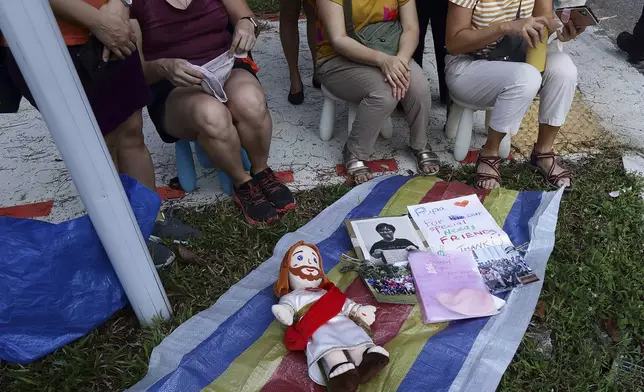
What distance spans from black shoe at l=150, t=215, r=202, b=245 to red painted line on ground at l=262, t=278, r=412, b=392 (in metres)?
0.79

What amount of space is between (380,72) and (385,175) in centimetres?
53

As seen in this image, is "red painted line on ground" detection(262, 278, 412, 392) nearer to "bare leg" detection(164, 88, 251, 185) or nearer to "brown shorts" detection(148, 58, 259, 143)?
"bare leg" detection(164, 88, 251, 185)

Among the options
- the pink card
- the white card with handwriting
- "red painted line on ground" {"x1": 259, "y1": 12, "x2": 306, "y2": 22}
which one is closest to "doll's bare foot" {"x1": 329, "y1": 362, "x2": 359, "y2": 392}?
the pink card

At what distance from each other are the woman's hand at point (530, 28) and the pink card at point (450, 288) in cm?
104

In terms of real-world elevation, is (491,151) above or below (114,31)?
below

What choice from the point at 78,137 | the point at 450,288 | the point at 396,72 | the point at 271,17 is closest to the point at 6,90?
the point at 78,137

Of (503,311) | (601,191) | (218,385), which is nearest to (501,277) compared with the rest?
(503,311)

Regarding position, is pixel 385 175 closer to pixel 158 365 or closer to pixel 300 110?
pixel 300 110

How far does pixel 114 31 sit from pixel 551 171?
6.91 ft

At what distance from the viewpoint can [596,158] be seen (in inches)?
114

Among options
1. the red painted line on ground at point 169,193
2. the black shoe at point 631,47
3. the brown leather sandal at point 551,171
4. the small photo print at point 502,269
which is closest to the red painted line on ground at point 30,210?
the red painted line on ground at point 169,193

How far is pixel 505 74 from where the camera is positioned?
8.32 feet

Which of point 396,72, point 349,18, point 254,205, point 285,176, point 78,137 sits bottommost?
point 285,176

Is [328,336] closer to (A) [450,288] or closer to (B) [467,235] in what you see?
(A) [450,288]
